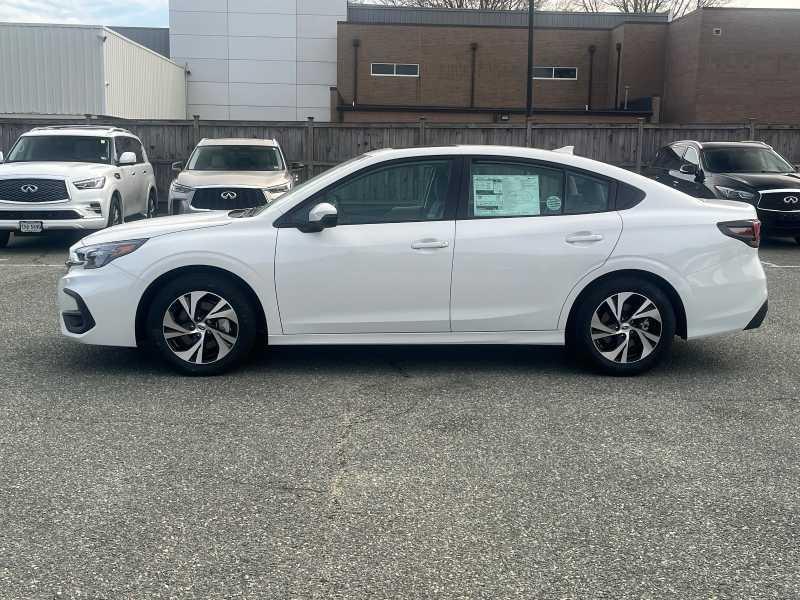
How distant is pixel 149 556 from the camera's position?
346 centimetres

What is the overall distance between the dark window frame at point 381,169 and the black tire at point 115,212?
8490mm

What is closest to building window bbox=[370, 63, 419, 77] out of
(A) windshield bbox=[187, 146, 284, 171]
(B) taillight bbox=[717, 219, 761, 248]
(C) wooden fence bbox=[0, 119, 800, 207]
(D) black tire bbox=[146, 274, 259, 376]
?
(C) wooden fence bbox=[0, 119, 800, 207]

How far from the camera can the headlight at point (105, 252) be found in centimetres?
611

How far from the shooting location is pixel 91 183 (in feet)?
44.2

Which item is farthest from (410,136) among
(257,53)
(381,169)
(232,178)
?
(257,53)

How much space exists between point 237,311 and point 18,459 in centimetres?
192

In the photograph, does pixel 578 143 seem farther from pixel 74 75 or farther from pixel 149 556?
pixel 149 556

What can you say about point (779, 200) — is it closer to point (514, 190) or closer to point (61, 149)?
point (514, 190)

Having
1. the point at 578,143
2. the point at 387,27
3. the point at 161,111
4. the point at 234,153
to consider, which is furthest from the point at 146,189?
the point at 387,27

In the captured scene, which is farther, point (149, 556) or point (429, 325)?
point (429, 325)

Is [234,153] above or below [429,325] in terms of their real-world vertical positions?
above

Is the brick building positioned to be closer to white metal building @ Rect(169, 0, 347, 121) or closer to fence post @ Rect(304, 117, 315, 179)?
white metal building @ Rect(169, 0, 347, 121)

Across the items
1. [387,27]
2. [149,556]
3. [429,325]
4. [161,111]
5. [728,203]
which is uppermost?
[387,27]

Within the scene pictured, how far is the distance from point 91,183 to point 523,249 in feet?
30.7
